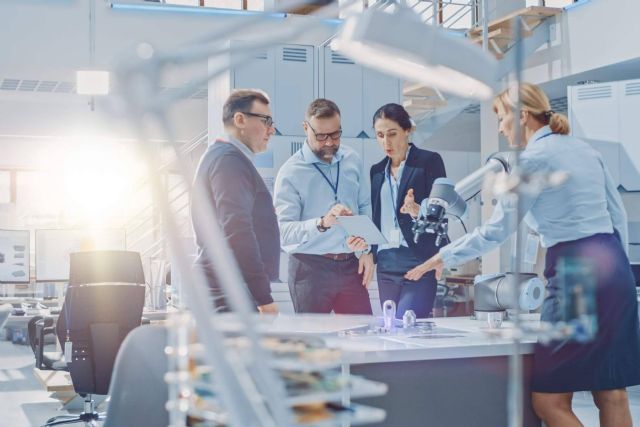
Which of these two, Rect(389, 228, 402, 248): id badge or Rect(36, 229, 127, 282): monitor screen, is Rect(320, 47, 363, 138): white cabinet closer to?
Rect(389, 228, 402, 248): id badge

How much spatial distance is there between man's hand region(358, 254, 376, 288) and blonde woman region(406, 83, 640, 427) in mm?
867

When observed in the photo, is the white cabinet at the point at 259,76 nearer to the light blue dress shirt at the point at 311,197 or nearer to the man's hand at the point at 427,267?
the light blue dress shirt at the point at 311,197

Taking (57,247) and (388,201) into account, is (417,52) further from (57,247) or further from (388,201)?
(57,247)

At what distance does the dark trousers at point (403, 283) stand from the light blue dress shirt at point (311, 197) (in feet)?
0.59

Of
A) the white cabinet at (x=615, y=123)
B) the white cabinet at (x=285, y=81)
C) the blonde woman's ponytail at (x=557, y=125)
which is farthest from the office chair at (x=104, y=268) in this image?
the white cabinet at (x=615, y=123)

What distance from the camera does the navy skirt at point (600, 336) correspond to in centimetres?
226

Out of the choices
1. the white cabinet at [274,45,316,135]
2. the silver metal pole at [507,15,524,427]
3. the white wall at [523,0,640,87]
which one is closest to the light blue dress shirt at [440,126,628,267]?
the silver metal pole at [507,15,524,427]

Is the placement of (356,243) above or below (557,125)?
below

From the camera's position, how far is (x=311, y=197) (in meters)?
3.15

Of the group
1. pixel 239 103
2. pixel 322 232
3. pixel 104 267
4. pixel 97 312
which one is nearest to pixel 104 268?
pixel 104 267

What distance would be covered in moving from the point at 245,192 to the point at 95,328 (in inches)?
85.5

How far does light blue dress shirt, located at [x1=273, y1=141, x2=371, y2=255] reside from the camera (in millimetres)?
3041

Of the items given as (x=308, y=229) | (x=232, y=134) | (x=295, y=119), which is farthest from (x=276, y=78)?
(x=232, y=134)

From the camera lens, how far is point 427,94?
29.4 feet
